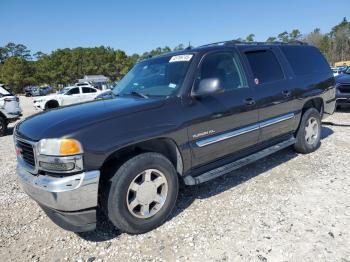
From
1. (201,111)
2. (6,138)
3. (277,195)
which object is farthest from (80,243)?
(6,138)

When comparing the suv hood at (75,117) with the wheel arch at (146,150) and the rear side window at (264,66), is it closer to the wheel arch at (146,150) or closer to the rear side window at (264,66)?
the wheel arch at (146,150)

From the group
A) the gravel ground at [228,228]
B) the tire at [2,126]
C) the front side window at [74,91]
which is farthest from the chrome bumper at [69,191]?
the front side window at [74,91]

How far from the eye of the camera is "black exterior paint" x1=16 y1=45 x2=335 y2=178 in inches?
111

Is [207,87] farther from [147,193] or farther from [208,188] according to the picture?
[208,188]

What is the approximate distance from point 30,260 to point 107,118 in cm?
154

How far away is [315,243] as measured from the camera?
289cm

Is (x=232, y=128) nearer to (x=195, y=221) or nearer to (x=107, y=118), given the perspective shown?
(x=195, y=221)

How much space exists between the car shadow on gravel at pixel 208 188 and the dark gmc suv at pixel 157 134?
29 centimetres

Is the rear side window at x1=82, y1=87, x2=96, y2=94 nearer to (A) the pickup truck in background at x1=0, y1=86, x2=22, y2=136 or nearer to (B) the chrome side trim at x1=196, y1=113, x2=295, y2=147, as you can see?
(A) the pickup truck in background at x1=0, y1=86, x2=22, y2=136

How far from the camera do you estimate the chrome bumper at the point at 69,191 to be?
268 cm

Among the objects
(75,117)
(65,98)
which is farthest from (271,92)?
(65,98)

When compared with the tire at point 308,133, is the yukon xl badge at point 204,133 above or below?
above

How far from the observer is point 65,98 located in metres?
19.5

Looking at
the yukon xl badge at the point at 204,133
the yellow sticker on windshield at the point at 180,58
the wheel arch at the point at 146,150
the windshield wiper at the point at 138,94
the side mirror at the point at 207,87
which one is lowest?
the wheel arch at the point at 146,150
